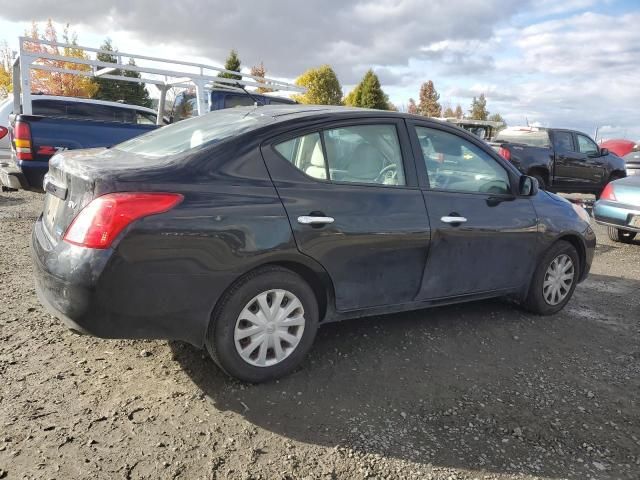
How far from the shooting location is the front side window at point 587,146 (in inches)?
516

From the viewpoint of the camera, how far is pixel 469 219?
388 cm

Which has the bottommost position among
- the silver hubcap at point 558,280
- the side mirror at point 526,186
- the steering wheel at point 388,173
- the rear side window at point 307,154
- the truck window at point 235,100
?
the silver hubcap at point 558,280

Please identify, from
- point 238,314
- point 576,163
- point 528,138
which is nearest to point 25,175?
point 238,314

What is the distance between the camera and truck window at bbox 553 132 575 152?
12688 mm

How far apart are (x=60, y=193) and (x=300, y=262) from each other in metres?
1.41

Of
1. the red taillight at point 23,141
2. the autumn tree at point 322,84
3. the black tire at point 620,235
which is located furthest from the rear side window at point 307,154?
the autumn tree at point 322,84

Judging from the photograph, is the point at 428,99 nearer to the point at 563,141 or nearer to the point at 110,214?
the point at 563,141

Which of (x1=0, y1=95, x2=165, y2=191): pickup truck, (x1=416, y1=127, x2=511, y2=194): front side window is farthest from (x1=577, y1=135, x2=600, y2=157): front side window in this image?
(x1=0, y1=95, x2=165, y2=191): pickup truck

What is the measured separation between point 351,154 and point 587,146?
11.8m

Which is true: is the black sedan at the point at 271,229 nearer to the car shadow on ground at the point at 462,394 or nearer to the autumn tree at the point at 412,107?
the car shadow on ground at the point at 462,394

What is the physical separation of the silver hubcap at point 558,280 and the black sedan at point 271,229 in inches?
19.4

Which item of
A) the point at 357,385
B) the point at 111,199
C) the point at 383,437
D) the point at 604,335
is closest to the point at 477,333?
the point at 604,335

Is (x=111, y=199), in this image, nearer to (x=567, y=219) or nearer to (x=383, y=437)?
(x=383, y=437)

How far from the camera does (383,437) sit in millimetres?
2738
